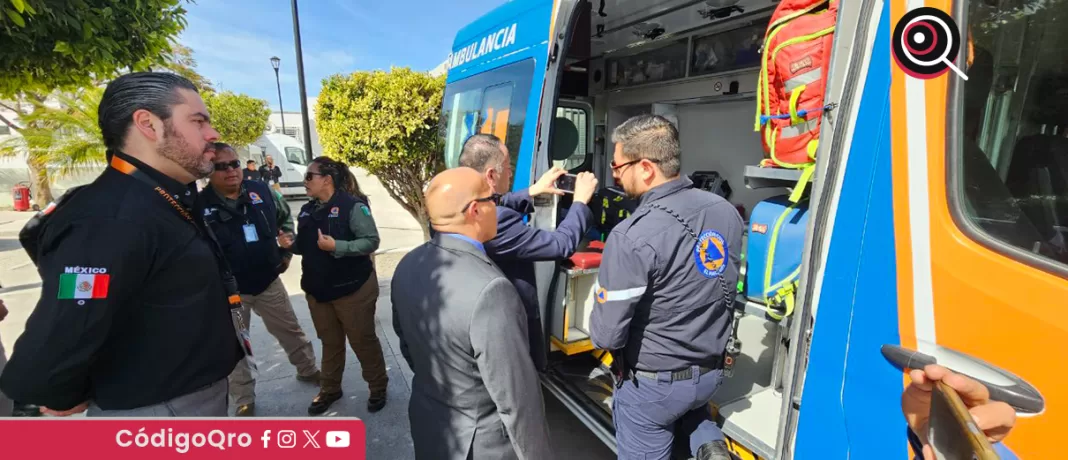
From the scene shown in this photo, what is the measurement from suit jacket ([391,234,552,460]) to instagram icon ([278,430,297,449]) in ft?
1.55

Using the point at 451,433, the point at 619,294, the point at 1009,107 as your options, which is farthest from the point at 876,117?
the point at 451,433

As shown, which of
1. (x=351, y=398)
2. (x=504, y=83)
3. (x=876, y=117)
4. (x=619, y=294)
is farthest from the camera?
(x=351, y=398)

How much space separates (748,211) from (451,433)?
3.75m

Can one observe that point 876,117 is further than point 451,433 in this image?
No

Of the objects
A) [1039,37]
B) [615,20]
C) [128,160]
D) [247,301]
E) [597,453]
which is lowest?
[597,453]

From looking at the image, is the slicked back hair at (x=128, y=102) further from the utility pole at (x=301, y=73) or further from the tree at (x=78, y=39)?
the utility pole at (x=301, y=73)

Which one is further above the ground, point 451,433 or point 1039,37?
point 1039,37

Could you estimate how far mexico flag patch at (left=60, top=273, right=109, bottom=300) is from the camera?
4.23ft

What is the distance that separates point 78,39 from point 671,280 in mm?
3004

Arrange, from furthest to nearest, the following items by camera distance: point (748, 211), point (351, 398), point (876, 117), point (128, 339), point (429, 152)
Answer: point (429, 152), point (748, 211), point (351, 398), point (128, 339), point (876, 117)

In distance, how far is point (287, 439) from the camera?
1.03m

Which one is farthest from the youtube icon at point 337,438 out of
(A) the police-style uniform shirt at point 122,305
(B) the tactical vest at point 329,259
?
(B) the tactical vest at point 329,259

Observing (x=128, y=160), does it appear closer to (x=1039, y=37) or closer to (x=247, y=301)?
(x=247, y=301)

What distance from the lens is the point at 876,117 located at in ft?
4.14
